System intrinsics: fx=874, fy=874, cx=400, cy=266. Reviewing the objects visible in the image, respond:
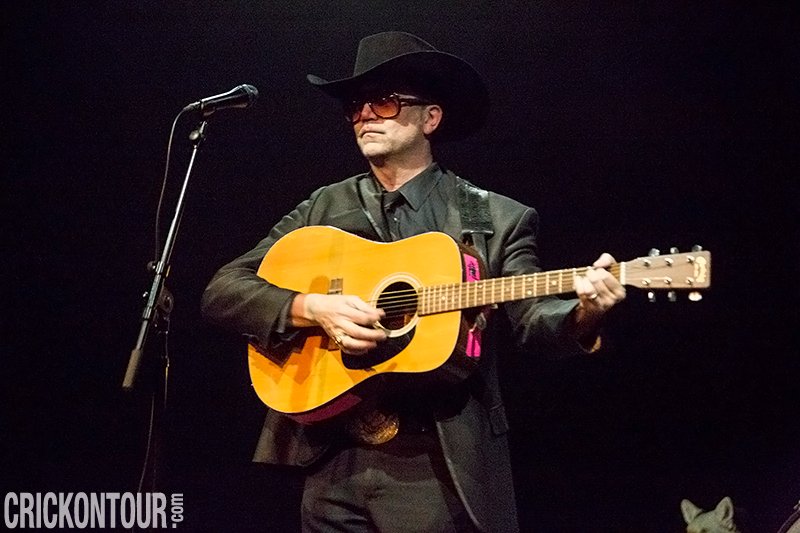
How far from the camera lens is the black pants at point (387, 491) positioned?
272cm

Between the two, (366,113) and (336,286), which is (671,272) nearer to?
(336,286)

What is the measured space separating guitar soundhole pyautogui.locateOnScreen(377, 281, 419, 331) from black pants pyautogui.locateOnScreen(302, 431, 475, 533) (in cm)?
A: 37

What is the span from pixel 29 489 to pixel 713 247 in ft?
11.8

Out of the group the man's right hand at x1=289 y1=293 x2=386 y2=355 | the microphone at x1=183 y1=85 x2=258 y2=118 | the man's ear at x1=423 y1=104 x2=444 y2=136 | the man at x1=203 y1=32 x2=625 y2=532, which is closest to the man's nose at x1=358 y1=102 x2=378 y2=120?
the man at x1=203 y1=32 x2=625 y2=532

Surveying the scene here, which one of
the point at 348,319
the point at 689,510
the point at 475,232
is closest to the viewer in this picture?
the point at 348,319

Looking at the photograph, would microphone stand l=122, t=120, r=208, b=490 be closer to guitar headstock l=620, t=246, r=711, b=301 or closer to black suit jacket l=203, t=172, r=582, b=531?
black suit jacket l=203, t=172, r=582, b=531

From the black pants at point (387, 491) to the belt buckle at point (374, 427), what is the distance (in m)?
0.02

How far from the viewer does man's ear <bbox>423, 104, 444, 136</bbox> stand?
11.1ft

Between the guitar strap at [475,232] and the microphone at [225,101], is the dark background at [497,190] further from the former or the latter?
the microphone at [225,101]

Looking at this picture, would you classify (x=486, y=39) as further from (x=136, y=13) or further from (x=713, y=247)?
(x=136, y=13)

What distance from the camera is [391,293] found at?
2.85m

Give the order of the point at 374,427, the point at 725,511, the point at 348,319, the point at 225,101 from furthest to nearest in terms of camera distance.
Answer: the point at 725,511 → the point at 225,101 → the point at 374,427 → the point at 348,319

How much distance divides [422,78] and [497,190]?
1.24m

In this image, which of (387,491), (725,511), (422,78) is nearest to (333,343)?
(387,491)
